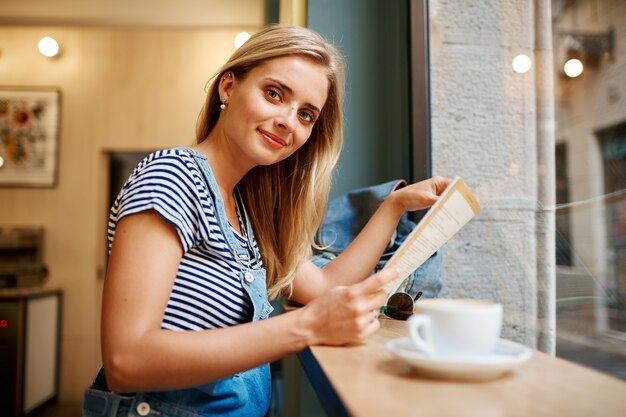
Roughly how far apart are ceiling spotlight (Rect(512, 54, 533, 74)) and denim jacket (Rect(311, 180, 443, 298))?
1.37 ft

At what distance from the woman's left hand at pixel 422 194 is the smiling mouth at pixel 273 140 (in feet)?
1.09

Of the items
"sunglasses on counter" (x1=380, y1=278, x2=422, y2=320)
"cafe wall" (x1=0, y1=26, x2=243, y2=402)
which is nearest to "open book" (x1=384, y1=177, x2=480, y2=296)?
"sunglasses on counter" (x1=380, y1=278, x2=422, y2=320)

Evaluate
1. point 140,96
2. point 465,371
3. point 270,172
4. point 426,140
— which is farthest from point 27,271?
point 465,371

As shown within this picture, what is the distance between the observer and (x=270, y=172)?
148 cm

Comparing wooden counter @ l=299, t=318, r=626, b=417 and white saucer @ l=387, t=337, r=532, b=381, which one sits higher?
white saucer @ l=387, t=337, r=532, b=381

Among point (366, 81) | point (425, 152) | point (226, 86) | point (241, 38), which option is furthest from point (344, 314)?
point (241, 38)

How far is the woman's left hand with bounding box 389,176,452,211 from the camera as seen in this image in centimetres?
129

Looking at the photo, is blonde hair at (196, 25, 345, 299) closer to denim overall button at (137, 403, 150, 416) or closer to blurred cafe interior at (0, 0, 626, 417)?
blurred cafe interior at (0, 0, 626, 417)

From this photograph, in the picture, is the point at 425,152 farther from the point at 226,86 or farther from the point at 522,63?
the point at 226,86

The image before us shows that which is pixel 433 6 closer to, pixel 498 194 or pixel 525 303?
pixel 498 194

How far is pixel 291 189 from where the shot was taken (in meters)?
1.47

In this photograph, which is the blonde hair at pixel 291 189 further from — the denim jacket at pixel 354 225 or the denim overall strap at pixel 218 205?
the denim overall strap at pixel 218 205

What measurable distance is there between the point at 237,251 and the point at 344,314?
1.10 feet

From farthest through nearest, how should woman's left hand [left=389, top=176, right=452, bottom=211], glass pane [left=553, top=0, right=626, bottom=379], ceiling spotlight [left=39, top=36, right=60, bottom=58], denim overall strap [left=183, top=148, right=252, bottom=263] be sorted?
ceiling spotlight [left=39, top=36, right=60, bottom=58]
woman's left hand [left=389, top=176, right=452, bottom=211]
denim overall strap [left=183, top=148, right=252, bottom=263]
glass pane [left=553, top=0, right=626, bottom=379]
